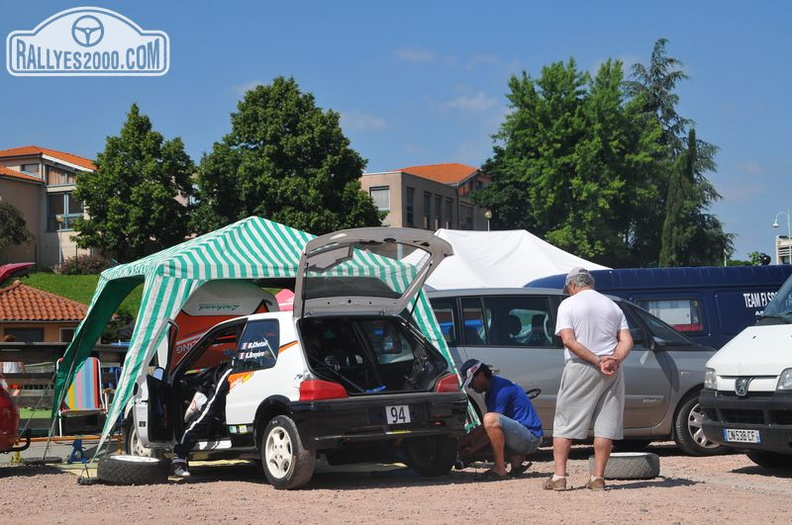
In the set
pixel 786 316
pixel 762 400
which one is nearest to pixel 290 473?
Result: pixel 762 400

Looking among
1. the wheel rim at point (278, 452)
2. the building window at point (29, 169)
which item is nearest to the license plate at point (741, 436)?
the wheel rim at point (278, 452)

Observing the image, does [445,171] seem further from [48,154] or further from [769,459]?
[769,459]

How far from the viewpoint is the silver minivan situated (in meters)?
12.0

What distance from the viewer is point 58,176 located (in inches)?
2840

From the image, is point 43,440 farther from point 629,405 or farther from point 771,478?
point 771,478

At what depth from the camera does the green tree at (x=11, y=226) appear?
62.0 metres

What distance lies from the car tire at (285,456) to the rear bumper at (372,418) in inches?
3.8

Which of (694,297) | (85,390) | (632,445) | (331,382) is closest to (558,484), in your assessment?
(331,382)

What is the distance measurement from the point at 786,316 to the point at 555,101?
44189 mm

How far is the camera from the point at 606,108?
52.8 metres

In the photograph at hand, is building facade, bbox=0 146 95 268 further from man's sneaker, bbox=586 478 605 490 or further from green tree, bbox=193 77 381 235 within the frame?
man's sneaker, bbox=586 478 605 490

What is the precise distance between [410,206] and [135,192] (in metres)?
26.7

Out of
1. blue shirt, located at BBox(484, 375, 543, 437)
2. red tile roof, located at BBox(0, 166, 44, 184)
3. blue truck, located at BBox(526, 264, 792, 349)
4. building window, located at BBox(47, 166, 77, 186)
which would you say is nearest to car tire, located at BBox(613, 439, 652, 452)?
blue truck, located at BBox(526, 264, 792, 349)

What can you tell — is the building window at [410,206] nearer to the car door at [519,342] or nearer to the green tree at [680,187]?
the green tree at [680,187]
